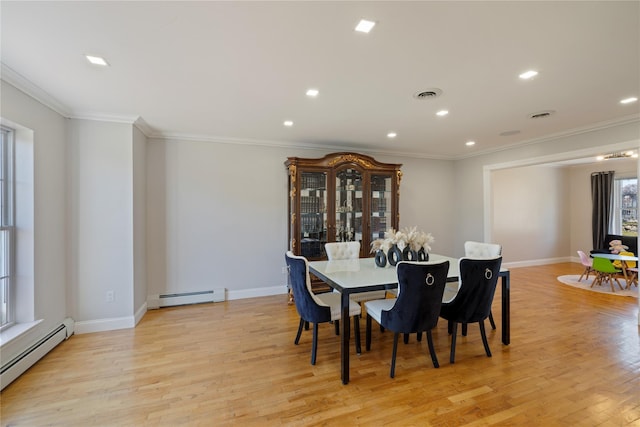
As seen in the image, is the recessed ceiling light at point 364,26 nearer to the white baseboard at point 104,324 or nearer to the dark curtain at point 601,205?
the white baseboard at point 104,324

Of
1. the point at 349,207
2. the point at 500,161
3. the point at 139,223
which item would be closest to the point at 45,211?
the point at 139,223

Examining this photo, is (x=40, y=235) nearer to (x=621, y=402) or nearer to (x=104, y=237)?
(x=104, y=237)

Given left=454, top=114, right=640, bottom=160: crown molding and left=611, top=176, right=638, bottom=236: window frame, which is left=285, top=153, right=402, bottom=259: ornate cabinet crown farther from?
left=611, top=176, right=638, bottom=236: window frame

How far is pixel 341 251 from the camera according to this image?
3768mm

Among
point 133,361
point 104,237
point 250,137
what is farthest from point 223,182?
point 133,361

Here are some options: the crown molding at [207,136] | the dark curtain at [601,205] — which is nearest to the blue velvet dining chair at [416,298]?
the crown molding at [207,136]

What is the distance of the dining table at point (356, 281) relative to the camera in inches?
91.0

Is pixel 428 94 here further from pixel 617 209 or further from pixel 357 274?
pixel 617 209

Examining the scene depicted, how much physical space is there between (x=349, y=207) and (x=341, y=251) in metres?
1.11

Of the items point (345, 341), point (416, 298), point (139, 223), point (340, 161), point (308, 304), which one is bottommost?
point (345, 341)

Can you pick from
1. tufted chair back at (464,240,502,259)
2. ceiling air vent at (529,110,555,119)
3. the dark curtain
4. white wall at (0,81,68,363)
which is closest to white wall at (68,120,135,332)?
white wall at (0,81,68,363)

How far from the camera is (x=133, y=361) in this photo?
2621 mm

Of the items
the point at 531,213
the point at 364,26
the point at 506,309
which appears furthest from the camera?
the point at 531,213

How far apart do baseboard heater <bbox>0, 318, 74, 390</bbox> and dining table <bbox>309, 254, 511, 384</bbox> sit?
2.53 metres
